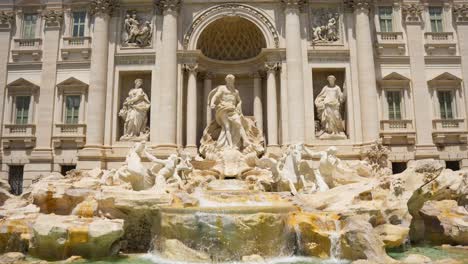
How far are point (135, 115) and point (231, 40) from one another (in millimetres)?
7838

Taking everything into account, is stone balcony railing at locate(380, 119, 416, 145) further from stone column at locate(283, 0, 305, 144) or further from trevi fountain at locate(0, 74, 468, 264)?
stone column at locate(283, 0, 305, 144)

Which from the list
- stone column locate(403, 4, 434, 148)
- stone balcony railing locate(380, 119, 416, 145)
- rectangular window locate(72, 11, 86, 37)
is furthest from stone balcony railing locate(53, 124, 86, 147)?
stone column locate(403, 4, 434, 148)

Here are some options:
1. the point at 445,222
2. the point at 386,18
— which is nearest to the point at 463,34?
the point at 386,18

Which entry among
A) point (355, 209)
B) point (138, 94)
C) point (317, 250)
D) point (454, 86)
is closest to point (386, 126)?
point (454, 86)

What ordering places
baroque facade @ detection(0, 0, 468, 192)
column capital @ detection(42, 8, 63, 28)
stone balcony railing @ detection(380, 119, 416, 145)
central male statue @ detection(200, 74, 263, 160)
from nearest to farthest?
central male statue @ detection(200, 74, 263, 160) < baroque facade @ detection(0, 0, 468, 192) < stone balcony railing @ detection(380, 119, 416, 145) < column capital @ detection(42, 8, 63, 28)

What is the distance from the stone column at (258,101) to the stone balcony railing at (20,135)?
13.4m

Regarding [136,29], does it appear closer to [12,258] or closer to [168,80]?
[168,80]

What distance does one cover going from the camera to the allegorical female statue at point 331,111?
70.5 ft

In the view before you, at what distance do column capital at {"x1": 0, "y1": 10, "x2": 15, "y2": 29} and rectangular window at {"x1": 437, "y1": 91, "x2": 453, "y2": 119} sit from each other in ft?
89.0

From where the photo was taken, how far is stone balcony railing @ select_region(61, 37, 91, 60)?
75.2 feet

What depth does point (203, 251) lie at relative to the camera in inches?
473

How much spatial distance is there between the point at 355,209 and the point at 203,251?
5.35 metres

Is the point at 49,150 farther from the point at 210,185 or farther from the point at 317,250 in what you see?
the point at 317,250

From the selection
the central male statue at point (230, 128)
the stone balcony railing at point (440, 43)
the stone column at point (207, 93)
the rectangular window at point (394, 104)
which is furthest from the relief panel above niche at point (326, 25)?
the stone column at point (207, 93)
